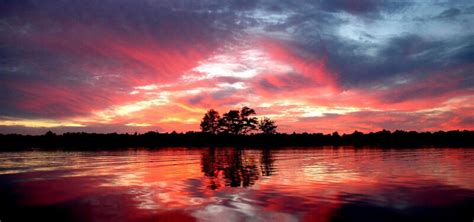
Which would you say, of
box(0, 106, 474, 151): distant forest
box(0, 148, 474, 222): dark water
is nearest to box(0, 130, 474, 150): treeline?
box(0, 106, 474, 151): distant forest

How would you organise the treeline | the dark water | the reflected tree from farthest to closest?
the treeline
the reflected tree
the dark water

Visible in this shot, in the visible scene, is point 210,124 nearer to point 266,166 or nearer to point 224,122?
point 224,122

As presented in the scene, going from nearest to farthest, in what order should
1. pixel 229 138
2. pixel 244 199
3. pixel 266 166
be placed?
pixel 244 199
pixel 266 166
pixel 229 138

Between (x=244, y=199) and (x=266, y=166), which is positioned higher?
(x=266, y=166)

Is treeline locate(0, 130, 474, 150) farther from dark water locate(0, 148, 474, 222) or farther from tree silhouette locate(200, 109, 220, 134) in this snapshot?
dark water locate(0, 148, 474, 222)

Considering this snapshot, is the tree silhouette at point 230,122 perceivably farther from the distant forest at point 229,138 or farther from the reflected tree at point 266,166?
the reflected tree at point 266,166

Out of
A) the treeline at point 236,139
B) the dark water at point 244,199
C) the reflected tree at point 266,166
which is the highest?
the treeline at point 236,139

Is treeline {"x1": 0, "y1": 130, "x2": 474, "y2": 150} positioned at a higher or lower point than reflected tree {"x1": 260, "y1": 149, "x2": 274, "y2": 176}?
higher

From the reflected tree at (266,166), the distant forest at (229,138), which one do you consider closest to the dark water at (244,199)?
the reflected tree at (266,166)

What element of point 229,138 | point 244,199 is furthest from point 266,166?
point 229,138

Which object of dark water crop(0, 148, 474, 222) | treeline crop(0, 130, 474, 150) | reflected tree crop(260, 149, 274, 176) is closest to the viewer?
dark water crop(0, 148, 474, 222)

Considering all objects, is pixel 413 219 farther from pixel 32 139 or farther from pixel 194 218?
pixel 32 139

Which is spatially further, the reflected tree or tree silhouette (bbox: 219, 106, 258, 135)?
tree silhouette (bbox: 219, 106, 258, 135)

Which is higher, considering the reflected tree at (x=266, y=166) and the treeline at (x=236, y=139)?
the treeline at (x=236, y=139)
